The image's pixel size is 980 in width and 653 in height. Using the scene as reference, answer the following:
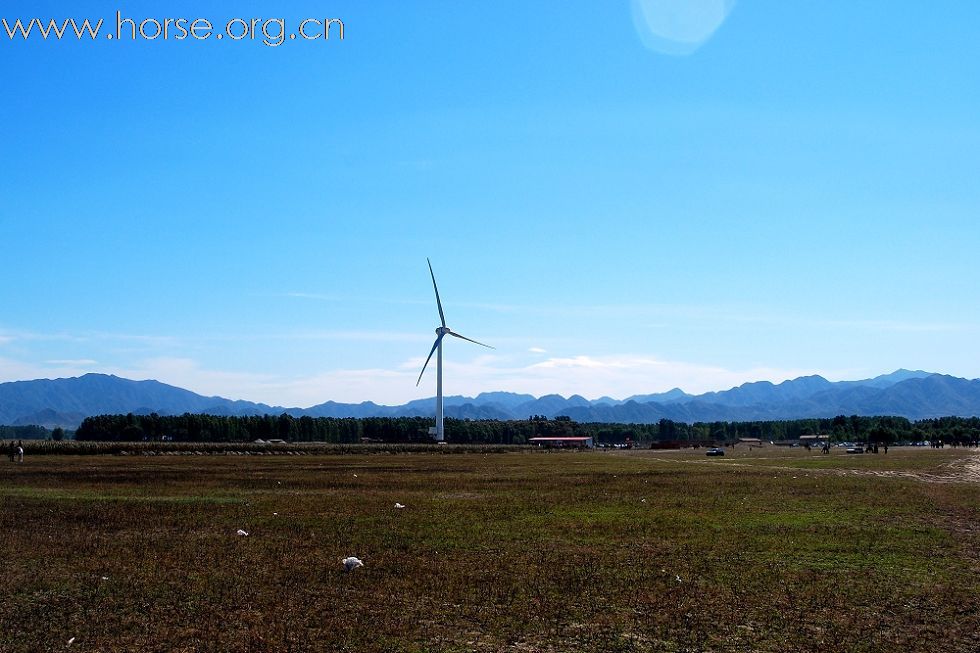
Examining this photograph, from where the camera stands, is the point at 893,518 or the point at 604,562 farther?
the point at 893,518

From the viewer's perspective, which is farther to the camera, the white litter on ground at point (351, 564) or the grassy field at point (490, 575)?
→ the white litter on ground at point (351, 564)

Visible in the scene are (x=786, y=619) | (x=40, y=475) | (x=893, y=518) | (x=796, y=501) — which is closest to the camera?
(x=786, y=619)

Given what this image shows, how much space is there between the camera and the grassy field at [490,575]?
14602 mm

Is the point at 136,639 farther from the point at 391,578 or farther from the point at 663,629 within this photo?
the point at 663,629

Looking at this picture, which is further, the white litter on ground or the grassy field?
the white litter on ground

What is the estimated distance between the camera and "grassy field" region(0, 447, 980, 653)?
47.9 feet

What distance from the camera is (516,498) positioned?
127 ft

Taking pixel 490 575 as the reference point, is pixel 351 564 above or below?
above

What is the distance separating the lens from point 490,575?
19.5 m

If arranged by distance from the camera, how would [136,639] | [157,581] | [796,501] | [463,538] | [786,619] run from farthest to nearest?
[796,501]
[463,538]
[157,581]
[786,619]
[136,639]

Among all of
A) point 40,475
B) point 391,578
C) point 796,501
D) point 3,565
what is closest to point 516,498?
point 796,501

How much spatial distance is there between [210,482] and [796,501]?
112 feet

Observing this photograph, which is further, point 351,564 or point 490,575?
point 351,564

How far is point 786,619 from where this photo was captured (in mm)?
15625
